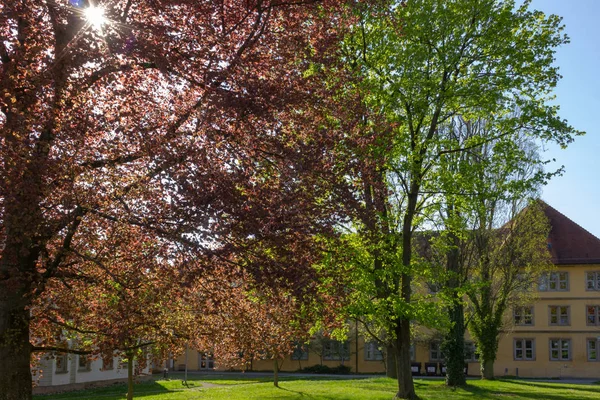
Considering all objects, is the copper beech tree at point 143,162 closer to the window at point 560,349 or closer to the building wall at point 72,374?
the building wall at point 72,374

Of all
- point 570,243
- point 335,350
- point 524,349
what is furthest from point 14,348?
point 570,243

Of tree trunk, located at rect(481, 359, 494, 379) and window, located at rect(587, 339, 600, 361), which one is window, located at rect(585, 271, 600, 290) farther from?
tree trunk, located at rect(481, 359, 494, 379)

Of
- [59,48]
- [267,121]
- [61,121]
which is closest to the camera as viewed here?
[61,121]

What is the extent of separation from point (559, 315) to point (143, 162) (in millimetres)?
46590

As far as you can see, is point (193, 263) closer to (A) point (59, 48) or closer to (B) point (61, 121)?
(B) point (61, 121)

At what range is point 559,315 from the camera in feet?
161

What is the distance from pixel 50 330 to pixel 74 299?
97 cm

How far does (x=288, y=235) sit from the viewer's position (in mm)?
8992

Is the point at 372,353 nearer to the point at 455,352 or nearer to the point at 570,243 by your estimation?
the point at 570,243

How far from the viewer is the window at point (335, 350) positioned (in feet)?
166

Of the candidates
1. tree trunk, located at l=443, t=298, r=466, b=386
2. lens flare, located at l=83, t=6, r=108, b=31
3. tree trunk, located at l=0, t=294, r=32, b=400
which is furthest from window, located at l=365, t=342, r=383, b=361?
lens flare, located at l=83, t=6, r=108, b=31

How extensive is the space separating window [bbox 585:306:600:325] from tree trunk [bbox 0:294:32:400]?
4715 cm

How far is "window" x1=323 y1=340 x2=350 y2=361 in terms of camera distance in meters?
50.7

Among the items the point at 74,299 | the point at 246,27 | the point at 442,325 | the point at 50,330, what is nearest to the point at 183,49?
the point at 246,27
